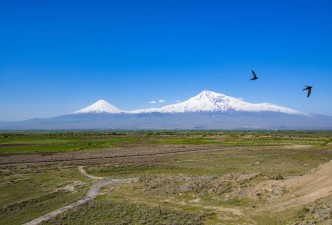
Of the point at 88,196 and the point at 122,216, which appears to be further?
the point at 88,196

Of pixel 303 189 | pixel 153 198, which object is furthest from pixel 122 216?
pixel 303 189

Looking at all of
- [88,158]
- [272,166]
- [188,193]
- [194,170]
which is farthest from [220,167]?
[88,158]

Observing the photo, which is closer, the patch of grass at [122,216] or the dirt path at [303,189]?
the dirt path at [303,189]

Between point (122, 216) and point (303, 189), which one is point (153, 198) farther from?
point (303, 189)

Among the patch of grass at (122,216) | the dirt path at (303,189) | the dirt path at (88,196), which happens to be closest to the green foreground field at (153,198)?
the patch of grass at (122,216)

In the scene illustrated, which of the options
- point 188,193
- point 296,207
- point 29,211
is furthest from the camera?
point 188,193

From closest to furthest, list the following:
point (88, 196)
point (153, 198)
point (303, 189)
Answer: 1. point (303, 189)
2. point (153, 198)
3. point (88, 196)

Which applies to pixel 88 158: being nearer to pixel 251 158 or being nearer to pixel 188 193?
pixel 251 158

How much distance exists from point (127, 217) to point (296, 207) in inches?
545

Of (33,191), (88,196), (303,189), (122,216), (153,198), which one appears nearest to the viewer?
(122,216)

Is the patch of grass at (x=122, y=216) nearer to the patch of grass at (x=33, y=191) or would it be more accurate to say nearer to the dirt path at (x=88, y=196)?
the dirt path at (x=88, y=196)

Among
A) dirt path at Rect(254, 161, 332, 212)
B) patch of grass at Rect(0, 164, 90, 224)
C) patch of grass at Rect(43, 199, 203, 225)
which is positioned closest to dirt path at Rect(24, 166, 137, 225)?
patch of grass at Rect(0, 164, 90, 224)

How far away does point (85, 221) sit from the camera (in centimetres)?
2741

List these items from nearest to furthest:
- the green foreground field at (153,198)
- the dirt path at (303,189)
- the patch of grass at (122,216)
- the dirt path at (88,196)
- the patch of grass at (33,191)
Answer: the dirt path at (303,189) < the green foreground field at (153,198) < the patch of grass at (122,216) < the dirt path at (88,196) < the patch of grass at (33,191)
